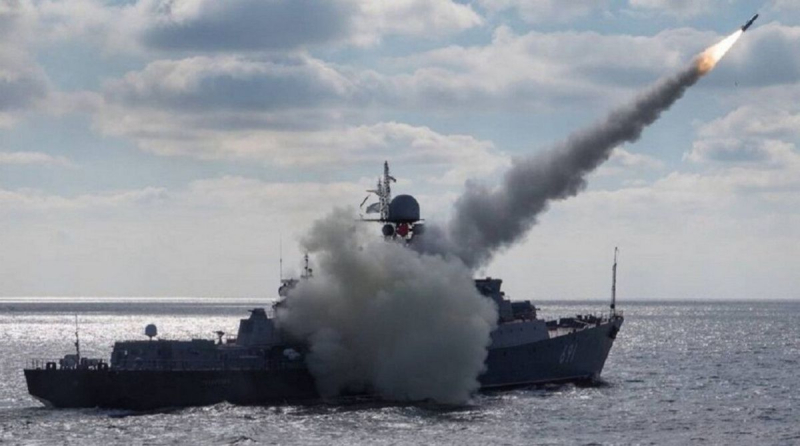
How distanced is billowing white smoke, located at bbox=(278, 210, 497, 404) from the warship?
1.30 m

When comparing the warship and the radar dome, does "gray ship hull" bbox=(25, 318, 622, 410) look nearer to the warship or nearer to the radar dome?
the warship

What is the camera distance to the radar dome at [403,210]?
66562 mm

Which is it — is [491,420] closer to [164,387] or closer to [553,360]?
[553,360]

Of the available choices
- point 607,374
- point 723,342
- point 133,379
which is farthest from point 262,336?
point 723,342

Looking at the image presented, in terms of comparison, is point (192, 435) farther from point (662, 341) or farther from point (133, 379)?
point (662, 341)

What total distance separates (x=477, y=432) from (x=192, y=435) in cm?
1179

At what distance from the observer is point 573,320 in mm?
71438

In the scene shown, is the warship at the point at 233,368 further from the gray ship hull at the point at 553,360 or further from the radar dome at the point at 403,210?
the radar dome at the point at 403,210

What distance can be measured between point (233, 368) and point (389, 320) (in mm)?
8099

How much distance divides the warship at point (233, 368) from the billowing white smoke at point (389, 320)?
1.30 metres

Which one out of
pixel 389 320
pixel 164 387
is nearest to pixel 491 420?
pixel 389 320

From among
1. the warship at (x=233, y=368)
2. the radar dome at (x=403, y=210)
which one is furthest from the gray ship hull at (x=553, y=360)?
the radar dome at (x=403, y=210)

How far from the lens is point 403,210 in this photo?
66625mm

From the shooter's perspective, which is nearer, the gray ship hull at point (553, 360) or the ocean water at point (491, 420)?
the ocean water at point (491, 420)
